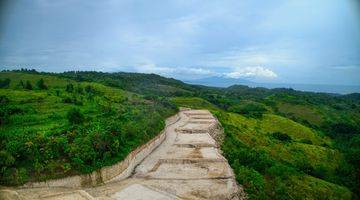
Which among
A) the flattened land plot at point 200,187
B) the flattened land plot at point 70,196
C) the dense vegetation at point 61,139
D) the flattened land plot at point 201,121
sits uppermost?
the dense vegetation at point 61,139

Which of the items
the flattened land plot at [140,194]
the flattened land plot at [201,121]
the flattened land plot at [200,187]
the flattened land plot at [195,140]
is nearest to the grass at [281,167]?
the flattened land plot at [200,187]

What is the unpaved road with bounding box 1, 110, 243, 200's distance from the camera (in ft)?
48.9

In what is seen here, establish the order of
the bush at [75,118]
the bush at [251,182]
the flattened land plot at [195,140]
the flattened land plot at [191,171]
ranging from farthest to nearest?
the flattened land plot at [195,140], the bush at [75,118], the flattened land plot at [191,171], the bush at [251,182]

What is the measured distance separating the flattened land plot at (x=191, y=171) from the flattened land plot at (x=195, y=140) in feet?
14.8

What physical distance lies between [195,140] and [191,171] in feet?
24.3

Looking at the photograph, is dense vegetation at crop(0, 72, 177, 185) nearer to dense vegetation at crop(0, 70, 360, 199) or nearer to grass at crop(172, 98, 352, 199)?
dense vegetation at crop(0, 70, 360, 199)

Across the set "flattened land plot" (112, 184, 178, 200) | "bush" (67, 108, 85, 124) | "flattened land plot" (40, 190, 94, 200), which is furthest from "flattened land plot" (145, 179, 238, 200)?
"bush" (67, 108, 85, 124)

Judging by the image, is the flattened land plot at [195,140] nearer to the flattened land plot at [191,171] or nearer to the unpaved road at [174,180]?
the unpaved road at [174,180]

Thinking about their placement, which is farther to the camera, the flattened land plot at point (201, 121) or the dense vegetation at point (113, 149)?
the flattened land plot at point (201, 121)

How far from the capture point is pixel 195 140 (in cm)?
2692

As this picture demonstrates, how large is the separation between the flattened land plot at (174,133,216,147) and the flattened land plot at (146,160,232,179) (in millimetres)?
4506

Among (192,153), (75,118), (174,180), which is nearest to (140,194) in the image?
(174,180)

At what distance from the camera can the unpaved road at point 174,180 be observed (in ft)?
48.9

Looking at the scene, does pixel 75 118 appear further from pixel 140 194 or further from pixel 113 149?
pixel 140 194
